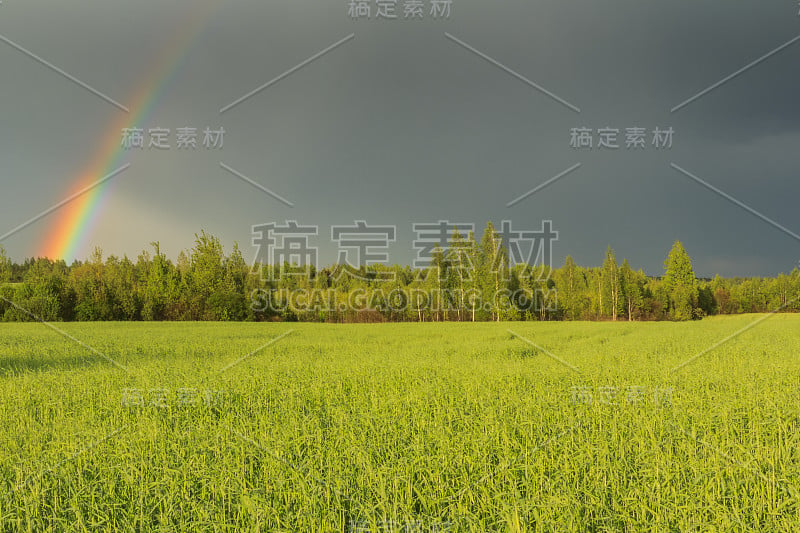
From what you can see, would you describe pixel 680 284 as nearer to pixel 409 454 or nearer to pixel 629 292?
pixel 629 292

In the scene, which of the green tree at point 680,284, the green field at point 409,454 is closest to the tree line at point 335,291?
the green tree at point 680,284

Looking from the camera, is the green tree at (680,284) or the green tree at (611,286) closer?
the green tree at (680,284)

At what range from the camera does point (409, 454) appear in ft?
15.2

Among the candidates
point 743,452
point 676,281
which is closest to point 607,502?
point 743,452

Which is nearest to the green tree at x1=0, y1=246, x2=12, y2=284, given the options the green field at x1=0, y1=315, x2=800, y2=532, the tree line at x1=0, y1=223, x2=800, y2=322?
the tree line at x1=0, y1=223, x2=800, y2=322

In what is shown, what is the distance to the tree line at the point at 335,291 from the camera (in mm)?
47562

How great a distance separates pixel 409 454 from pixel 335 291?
47.0m

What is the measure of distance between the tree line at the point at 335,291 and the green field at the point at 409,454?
43.1 metres

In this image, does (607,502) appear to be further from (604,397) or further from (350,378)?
(350,378)

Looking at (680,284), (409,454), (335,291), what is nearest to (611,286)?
(680,284)

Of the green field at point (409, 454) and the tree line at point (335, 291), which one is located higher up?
the tree line at point (335, 291)

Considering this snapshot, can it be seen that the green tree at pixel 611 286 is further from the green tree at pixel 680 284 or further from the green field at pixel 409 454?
the green field at pixel 409 454

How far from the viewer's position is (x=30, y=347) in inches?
693

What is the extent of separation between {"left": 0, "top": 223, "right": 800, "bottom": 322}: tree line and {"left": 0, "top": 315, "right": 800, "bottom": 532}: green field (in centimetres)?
4308
